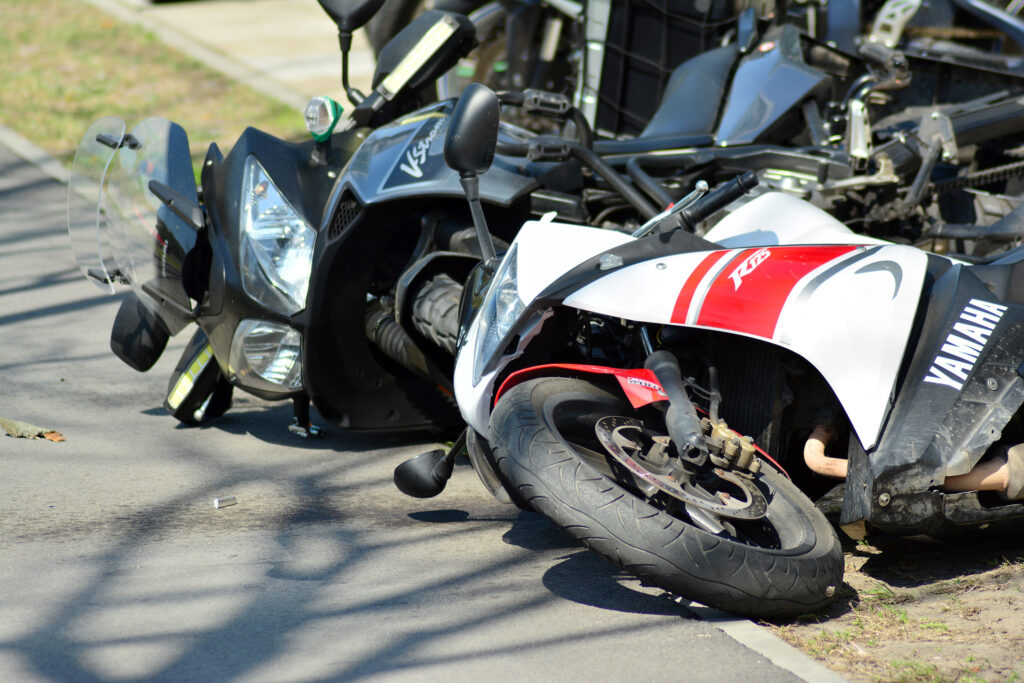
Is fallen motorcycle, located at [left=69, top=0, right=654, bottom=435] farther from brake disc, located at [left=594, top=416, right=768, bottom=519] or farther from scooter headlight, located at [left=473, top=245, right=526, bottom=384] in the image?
brake disc, located at [left=594, top=416, right=768, bottom=519]

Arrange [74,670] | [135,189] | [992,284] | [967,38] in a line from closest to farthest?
[74,670], [992,284], [135,189], [967,38]

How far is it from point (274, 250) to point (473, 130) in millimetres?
1332

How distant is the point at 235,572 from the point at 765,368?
173 cm

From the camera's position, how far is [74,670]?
2945 mm

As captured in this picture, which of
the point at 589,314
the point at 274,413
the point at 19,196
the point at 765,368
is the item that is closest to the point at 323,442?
the point at 274,413

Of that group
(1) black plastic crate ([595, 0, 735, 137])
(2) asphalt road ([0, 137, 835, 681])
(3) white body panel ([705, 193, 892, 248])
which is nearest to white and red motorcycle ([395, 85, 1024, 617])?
(3) white body panel ([705, 193, 892, 248])

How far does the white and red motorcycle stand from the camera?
10.5 ft

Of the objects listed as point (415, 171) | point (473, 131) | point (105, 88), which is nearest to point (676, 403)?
point (473, 131)

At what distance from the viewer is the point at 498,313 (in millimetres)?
3682

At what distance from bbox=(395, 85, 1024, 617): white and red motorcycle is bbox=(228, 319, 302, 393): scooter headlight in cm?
118

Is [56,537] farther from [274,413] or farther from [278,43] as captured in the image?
[278,43]

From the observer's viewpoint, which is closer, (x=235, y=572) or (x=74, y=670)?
(x=74, y=670)

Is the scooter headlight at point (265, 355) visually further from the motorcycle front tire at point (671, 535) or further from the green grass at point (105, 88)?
the green grass at point (105, 88)

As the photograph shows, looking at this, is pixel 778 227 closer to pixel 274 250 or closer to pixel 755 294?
A: pixel 755 294
